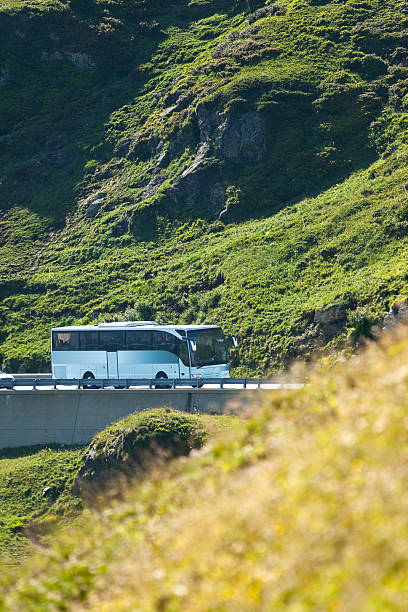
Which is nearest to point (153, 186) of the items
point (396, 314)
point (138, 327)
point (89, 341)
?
point (89, 341)

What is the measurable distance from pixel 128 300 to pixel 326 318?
18.9 metres

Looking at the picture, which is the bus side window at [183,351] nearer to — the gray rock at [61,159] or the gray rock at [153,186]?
the gray rock at [153,186]

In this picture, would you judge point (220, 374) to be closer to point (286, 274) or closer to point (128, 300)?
point (286, 274)

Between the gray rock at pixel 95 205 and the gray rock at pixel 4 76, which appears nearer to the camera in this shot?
the gray rock at pixel 95 205

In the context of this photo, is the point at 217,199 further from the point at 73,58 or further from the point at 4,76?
the point at 4,76

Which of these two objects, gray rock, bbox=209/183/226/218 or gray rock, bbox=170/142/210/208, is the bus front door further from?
gray rock, bbox=170/142/210/208

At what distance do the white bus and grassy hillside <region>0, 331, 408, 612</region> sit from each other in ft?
90.2

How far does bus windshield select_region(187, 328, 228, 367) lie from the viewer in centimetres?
4072

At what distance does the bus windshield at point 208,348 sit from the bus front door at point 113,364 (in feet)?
15.1

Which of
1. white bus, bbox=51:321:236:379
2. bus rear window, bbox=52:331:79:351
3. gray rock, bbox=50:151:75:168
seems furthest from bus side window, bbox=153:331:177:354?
gray rock, bbox=50:151:75:168

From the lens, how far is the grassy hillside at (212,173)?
5231cm

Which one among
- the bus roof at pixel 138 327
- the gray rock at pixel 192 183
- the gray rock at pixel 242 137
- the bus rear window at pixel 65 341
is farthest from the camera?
the gray rock at pixel 192 183

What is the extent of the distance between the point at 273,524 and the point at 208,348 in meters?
32.3

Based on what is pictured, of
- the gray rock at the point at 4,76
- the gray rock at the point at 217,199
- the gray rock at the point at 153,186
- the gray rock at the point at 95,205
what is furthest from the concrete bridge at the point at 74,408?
the gray rock at the point at 4,76
